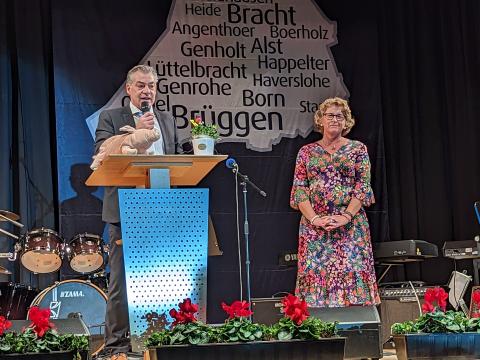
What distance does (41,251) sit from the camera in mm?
5250

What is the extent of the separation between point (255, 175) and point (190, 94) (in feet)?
2.68

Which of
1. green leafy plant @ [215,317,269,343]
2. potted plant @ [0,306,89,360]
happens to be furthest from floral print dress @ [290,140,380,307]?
potted plant @ [0,306,89,360]

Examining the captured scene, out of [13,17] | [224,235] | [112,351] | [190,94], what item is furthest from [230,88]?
[112,351]

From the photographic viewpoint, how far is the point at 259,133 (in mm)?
6320

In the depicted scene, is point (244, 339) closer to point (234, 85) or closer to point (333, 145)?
point (333, 145)

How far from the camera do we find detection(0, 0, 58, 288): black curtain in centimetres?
581

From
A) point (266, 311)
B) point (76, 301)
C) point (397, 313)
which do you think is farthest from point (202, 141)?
point (397, 313)

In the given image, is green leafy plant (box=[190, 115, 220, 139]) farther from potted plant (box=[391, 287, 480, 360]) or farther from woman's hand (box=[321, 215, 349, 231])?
woman's hand (box=[321, 215, 349, 231])

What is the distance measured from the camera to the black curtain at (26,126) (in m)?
5.81

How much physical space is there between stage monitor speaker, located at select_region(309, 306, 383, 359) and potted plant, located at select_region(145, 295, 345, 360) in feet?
2.72

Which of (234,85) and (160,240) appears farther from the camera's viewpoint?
(234,85)

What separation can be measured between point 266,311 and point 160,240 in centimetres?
175

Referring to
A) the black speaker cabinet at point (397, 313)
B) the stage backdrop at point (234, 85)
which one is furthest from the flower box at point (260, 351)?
the stage backdrop at point (234, 85)

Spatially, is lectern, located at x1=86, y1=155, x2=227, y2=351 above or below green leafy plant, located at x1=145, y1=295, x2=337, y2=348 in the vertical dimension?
above
